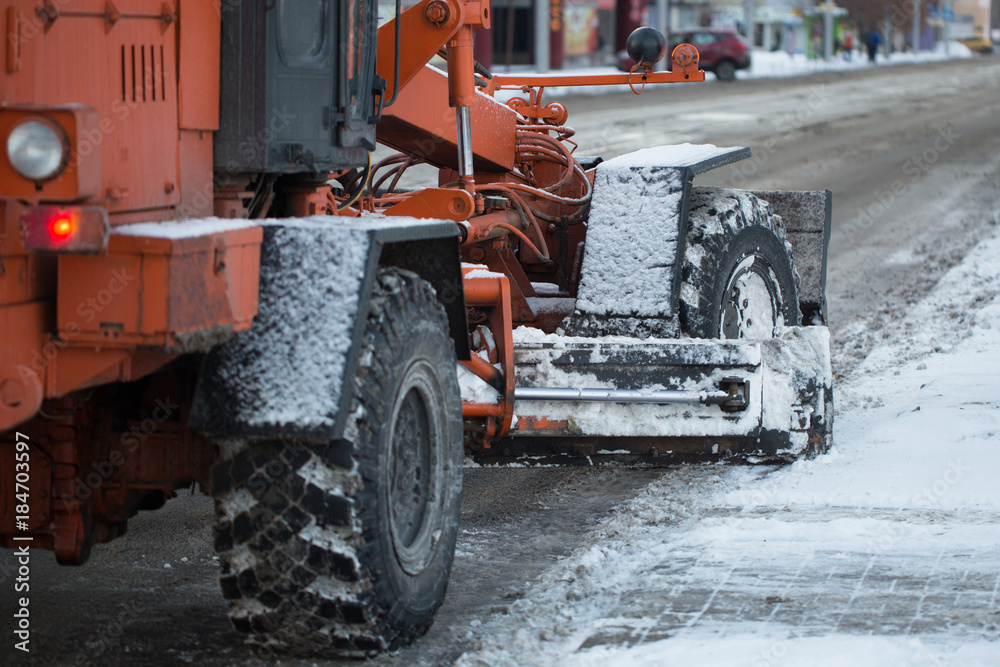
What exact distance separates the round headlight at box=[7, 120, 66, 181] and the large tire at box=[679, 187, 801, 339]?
3280 mm

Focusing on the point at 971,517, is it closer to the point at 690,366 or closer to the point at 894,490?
the point at 894,490

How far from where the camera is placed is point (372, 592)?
3312 mm

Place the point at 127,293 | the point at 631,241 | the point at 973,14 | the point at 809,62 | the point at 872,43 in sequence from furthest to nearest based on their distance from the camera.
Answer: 1. the point at 973,14
2. the point at 872,43
3. the point at 809,62
4. the point at 631,241
5. the point at 127,293

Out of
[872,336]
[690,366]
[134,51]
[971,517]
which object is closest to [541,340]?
[690,366]

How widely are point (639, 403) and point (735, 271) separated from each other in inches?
44.0

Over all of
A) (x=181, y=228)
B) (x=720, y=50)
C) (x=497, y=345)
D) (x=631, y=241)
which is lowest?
(x=497, y=345)

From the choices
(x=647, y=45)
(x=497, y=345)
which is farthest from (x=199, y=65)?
(x=647, y=45)

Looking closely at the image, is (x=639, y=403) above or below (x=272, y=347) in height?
below

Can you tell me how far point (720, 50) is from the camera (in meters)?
43.0

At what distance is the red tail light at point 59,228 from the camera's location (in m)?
2.61

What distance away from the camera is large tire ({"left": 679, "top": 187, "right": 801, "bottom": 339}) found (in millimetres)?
5438

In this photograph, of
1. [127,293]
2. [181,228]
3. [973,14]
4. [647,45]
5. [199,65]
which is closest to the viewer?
[127,293]

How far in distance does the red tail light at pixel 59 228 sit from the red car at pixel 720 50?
41.1 meters

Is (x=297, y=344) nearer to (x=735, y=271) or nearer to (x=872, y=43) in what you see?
(x=735, y=271)
